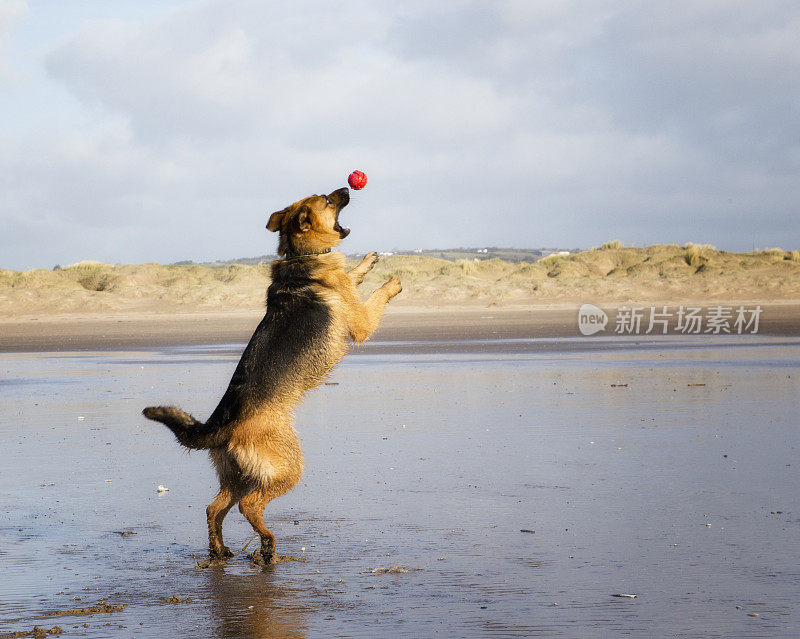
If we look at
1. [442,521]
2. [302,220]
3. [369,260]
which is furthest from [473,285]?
[442,521]

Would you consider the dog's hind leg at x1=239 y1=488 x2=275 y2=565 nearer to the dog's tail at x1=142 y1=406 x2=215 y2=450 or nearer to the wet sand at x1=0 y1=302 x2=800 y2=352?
the dog's tail at x1=142 y1=406 x2=215 y2=450

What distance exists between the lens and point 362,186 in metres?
6.39

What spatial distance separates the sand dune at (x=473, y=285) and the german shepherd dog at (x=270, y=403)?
32109 millimetres

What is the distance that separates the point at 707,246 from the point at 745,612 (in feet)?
156

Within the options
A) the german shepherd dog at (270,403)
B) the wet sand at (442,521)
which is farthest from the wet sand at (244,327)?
the german shepherd dog at (270,403)

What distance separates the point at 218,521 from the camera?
5.36 metres

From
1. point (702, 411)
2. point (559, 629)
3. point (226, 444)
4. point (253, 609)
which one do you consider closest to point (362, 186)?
point (226, 444)

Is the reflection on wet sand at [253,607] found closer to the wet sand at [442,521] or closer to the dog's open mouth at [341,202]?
the wet sand at [442,521]

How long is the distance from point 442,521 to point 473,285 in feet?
114

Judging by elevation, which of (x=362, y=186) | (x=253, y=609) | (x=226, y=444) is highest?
(x=362, y=186)

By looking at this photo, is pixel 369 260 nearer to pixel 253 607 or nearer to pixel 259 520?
pixel 259 520

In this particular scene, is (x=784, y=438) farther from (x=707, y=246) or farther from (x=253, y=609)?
(x=707, y=246)

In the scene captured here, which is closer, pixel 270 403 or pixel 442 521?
pixel 270 403

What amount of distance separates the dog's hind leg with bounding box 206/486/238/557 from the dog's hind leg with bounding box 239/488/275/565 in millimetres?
102
